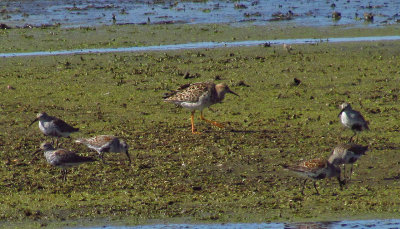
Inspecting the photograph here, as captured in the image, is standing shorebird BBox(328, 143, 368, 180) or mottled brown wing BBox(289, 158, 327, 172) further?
standing shorebird BBox(328, 143, 368, 180)

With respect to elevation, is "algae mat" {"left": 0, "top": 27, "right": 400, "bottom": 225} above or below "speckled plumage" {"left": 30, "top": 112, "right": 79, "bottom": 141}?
below

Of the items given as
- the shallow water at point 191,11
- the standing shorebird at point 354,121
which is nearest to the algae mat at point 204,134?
the standing shorebird at point 354,121

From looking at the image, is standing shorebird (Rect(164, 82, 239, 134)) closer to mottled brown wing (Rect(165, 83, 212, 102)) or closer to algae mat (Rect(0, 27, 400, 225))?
mottled brown wing (Rect(165, 83, 212, 102))

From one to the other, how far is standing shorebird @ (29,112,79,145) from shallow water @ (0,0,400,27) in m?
16.2

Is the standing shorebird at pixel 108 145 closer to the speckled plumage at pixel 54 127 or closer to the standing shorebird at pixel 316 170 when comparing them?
the speckled plumage at pixel 54 127

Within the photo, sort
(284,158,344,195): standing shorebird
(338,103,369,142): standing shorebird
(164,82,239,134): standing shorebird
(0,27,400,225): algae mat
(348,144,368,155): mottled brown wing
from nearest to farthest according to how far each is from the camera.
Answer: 1. (0,27,400,225): algae mat
2. (284,158,344,195): standing shorebird
3. (348,144,368,155): mottled brown wing
4. (338,103,369,142): standing shorebird
5. (164,82,239,134): standing shorebird

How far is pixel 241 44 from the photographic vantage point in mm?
23875

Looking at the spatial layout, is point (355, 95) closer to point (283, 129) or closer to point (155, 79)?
point (283, 129)

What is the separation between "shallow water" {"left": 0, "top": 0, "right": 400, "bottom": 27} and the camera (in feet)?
97.6

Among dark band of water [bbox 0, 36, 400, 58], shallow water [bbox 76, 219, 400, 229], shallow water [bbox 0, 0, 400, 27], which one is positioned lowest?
shallow water [bbox 0, 0, 400, 27]

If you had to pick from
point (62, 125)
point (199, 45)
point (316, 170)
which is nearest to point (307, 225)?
point (316, 170)

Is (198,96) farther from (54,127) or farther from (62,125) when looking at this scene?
(54,127)

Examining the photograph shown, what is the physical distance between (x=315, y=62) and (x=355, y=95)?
146 inches

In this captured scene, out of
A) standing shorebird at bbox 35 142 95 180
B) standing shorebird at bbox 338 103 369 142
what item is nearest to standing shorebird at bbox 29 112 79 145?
standing shorebird at bbox 35 142 95 180
